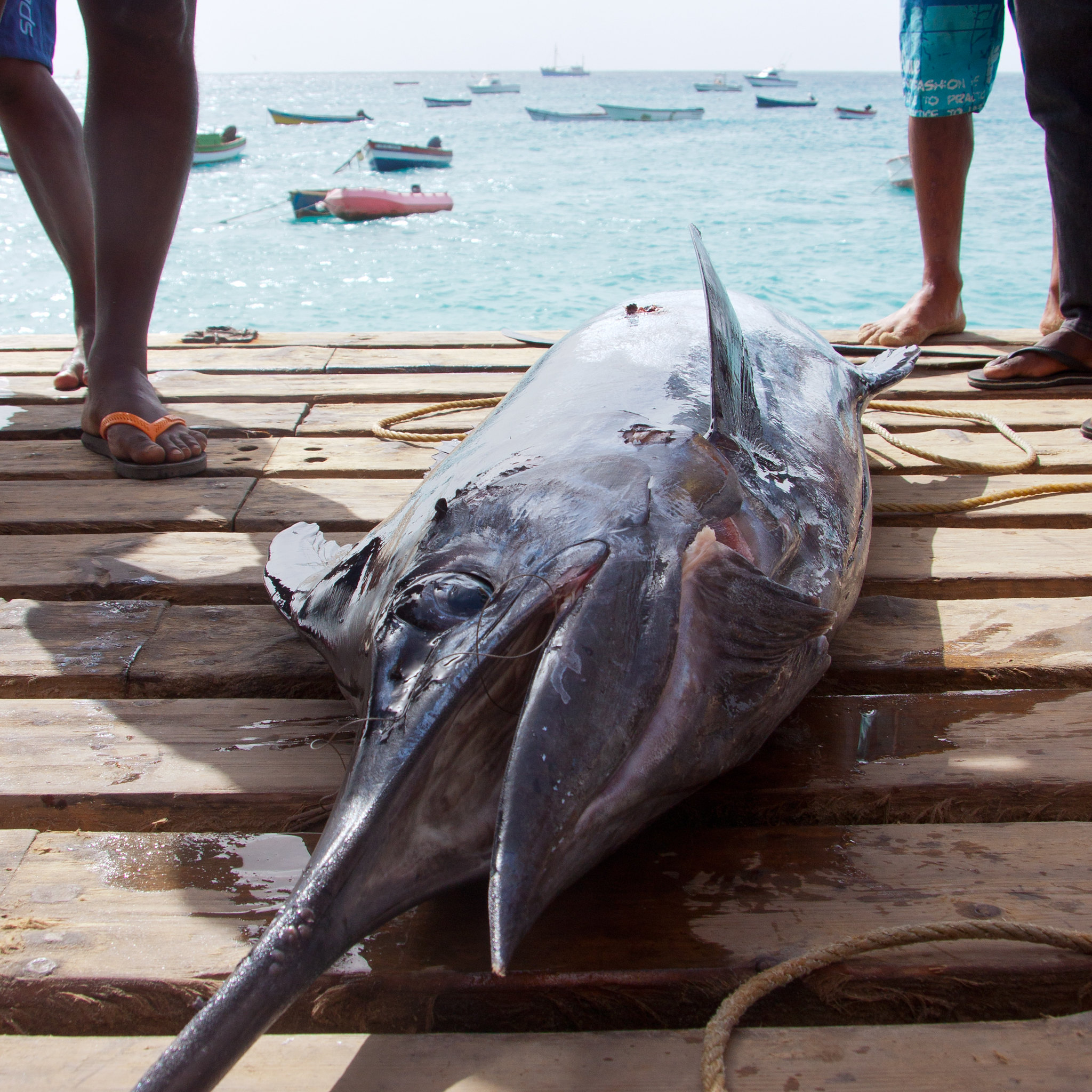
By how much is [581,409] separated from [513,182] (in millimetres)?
32381

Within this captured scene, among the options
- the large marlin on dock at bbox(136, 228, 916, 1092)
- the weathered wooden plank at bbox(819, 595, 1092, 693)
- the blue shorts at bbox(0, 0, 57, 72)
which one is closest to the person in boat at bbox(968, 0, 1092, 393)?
the weathered wooden plank at bbox(819, 595, 1092, 693)

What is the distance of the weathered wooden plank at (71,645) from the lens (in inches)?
68.7

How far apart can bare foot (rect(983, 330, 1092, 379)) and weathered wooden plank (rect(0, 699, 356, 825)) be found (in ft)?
9.94

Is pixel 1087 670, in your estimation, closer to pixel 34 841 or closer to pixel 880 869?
pixel 880 869

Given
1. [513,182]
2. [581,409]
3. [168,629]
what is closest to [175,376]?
[168,629]

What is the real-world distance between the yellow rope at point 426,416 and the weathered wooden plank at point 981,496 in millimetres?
1260

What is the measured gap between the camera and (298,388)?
372 centimetres

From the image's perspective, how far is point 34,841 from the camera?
134cm

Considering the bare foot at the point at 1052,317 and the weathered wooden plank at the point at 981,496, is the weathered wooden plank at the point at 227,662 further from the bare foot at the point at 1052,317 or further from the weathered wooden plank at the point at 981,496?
the bare foot at the point at 1052,317

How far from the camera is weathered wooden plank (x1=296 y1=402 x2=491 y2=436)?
10.6 feet

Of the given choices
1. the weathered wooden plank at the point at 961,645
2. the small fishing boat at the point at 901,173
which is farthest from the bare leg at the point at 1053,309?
the small fishing boat at the point at 901,173

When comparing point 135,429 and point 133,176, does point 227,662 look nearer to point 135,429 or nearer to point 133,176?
point 135,429

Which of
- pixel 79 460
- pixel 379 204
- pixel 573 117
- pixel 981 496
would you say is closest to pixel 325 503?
pixel 79 460

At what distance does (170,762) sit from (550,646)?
76cm
